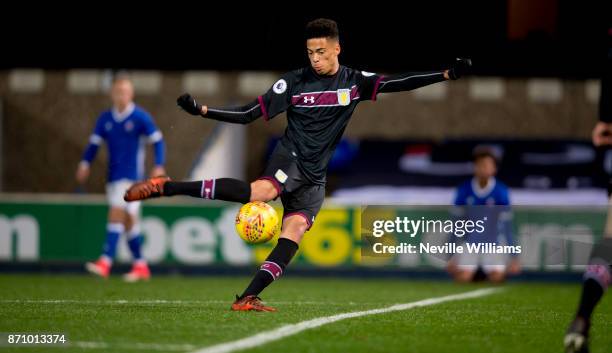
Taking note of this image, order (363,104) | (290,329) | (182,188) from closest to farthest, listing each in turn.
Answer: (290,329)
(182,188)
(363,104)

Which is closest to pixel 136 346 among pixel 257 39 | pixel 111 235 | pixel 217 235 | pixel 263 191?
pixel 263 191

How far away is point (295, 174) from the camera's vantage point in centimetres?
738

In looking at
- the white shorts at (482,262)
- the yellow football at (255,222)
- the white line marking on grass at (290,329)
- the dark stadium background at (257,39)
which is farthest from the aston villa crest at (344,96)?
the dark stadium background at (257,39)

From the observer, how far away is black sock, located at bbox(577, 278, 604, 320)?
5215mm

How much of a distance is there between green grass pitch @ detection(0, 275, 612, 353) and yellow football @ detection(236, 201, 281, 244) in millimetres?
522

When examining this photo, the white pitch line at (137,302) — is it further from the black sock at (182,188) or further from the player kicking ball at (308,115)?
the black sock at (182,188)

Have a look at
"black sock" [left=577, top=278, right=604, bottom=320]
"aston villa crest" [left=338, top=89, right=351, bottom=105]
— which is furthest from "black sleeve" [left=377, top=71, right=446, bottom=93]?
"black sock" [left=577, top=278, right=604, bottom=320]

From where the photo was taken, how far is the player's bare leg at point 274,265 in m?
7.10

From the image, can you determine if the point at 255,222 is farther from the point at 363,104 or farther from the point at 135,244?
the point at 363,104

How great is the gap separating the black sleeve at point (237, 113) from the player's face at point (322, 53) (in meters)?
0.50

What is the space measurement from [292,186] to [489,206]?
619cm

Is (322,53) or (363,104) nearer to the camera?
(322,53)

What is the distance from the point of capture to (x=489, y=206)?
43.0 ft

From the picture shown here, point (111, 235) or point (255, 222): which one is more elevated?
point (255, 222)
